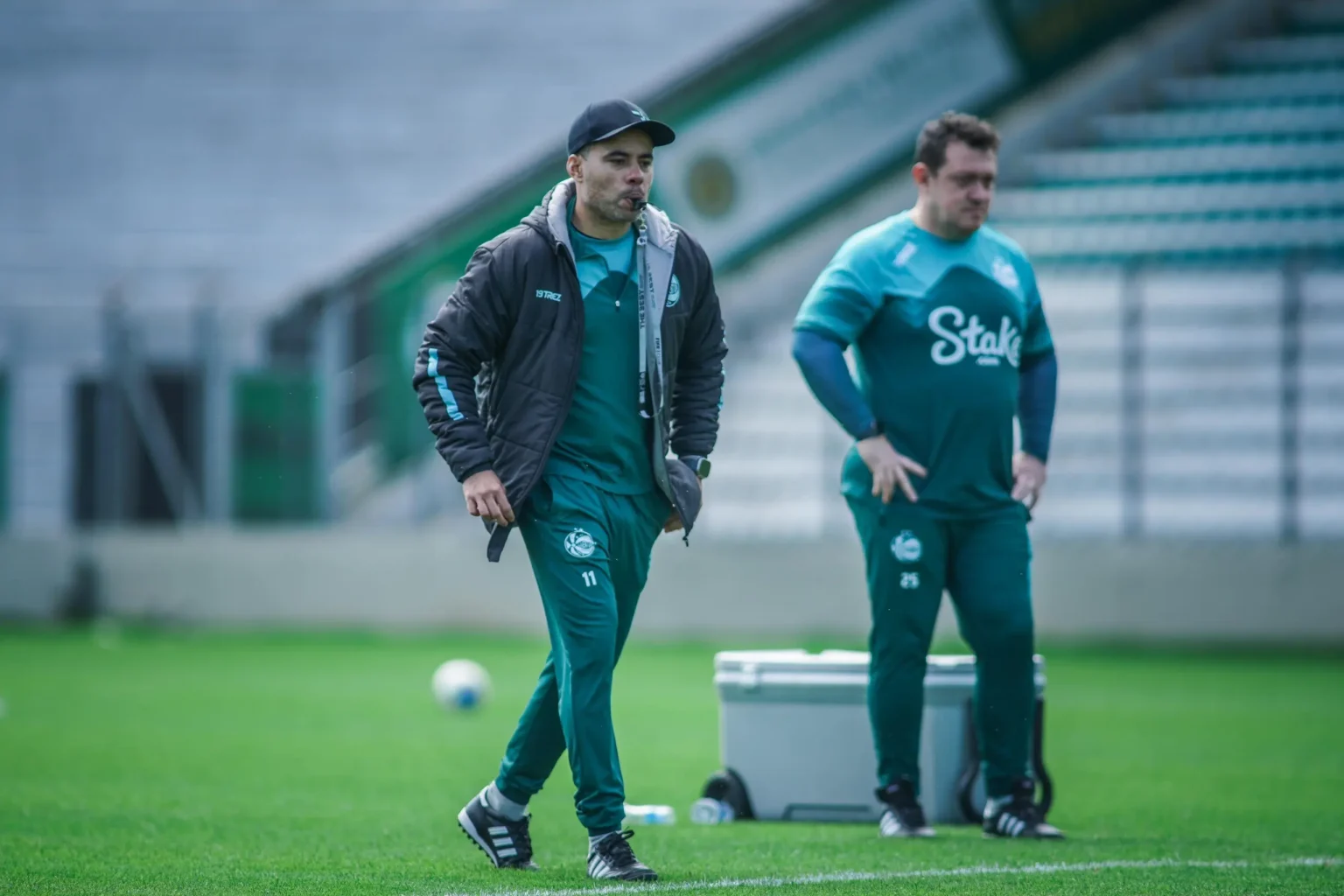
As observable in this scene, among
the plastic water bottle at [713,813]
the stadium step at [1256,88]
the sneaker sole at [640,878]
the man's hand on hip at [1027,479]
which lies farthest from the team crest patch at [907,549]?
the stadium step at [1256,88]

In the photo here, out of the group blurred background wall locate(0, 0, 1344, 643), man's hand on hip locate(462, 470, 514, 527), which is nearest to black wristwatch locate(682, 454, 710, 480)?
man's hand on hip locate(462, 470, 514, 527)

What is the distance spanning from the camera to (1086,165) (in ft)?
68.7

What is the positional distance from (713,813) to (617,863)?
172cm

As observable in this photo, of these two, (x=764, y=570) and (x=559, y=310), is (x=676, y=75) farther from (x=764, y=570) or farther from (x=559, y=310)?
(x=559, y=310)

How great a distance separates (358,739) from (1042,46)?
15.1 meters

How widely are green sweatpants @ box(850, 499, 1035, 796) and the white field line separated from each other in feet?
2.64

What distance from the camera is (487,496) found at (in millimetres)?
5309

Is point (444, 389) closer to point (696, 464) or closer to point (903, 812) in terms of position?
point (696, 464)

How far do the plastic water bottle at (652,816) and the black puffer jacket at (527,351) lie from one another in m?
1.65

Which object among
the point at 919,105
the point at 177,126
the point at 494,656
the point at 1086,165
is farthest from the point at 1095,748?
the point at 177,126

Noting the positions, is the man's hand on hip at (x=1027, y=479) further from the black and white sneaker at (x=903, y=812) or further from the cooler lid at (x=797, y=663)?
the black and white sneaker at (x=903, y=812)

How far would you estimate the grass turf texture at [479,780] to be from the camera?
5480mm

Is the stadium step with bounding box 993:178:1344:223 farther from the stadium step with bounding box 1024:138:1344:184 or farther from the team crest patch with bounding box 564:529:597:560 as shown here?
the team crest patch with bounding box 564:529:597:560

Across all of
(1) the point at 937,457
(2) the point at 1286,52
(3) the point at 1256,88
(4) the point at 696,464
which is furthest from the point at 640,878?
(2) the point at 1286,52
